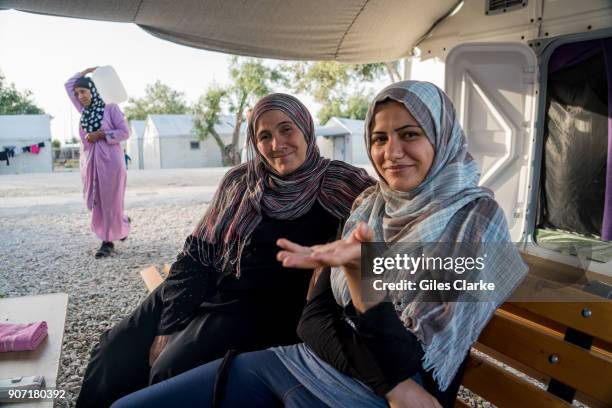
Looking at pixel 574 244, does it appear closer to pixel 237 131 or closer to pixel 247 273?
pixel 247 273

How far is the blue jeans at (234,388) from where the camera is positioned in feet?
4.97

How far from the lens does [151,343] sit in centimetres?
220

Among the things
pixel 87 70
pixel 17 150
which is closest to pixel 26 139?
pixel 17 150

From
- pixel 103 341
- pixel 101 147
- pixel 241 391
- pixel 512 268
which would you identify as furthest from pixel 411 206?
pixel 101 147

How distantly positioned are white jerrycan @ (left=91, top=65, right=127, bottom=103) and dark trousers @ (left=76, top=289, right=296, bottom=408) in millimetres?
4163

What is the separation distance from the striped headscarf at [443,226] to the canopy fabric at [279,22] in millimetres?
2389

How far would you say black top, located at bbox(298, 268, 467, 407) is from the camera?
123 cm

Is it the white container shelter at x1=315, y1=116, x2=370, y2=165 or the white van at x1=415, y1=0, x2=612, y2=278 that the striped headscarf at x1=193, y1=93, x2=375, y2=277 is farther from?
the white container shelter at x1=315, y1=116, x2=370, y2=165

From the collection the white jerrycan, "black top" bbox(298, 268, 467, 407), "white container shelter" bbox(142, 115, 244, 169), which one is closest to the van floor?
"black top" bbox(298, 268, 467, 407)

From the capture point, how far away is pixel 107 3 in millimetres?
3113

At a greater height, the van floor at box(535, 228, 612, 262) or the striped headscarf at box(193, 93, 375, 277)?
the striped headscarf at box(193, 93, 375, 277)

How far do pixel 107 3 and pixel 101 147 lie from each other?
2.65m

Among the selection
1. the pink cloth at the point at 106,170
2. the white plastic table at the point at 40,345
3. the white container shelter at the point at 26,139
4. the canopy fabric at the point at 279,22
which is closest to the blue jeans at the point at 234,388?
the white plastic table at the point at 40,345

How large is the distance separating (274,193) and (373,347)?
3.56 ft
